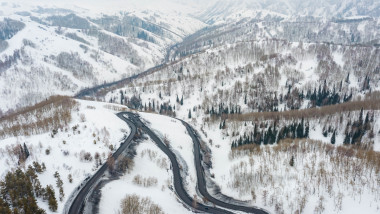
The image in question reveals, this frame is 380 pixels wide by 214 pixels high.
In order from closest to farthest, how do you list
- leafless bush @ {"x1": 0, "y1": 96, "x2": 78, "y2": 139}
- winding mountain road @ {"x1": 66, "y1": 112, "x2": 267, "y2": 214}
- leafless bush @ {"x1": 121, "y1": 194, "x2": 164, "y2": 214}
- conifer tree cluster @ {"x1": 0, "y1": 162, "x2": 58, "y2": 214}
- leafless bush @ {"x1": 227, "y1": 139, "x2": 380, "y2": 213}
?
conifer tree cluster @ {"x1": 0, "y1": 162, "x2": 58, "y2": 214} < leafless bush @ {"x1": 121, "y1": 194, "x2": 164, "y2": 214} < winding mountain road @ {"x1": 66, "y1": 112, "x2": 267, "y2": 214} < leafless bush @ {"x1": 227, "y1": 139, "x2": 380, "y2": 213} < leafless bush @ {"x1": 0, "y1": 96, "x2": 78, "y2": 139}

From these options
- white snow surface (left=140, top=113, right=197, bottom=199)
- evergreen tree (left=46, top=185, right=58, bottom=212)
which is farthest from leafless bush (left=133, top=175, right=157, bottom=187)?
evergreen tree (left=46, top=185, right=58, bottom=212)

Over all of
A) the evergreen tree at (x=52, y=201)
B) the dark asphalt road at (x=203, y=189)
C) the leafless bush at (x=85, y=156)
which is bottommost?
the dark asphalt road at (x=203, y=189)

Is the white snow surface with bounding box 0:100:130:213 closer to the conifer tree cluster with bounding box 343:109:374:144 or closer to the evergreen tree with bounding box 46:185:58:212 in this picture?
the evergreen tree with bounding box 46:185:58:212

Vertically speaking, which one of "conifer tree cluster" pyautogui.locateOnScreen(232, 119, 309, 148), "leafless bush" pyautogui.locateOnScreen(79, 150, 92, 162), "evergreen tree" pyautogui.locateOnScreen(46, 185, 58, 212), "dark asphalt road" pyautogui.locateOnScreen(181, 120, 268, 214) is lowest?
"dark asphalt road" pyautogui.locateOnScreen(181, 120, 268, 214)

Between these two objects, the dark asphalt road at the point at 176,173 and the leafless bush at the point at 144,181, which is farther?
the leafless bush at the point at 144,181

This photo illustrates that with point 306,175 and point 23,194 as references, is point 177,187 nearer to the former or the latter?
point 306,175

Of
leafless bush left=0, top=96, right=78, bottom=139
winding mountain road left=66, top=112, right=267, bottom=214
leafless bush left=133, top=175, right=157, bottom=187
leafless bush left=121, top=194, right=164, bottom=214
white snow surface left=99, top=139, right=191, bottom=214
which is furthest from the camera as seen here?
leafless bush left=0, top=96, right=78, bottom=139

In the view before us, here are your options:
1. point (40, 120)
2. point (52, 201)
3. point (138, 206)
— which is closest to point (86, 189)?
point (52, 201)

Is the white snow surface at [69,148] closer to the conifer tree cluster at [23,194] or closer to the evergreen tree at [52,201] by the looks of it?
the evergreen tree at [52,201]

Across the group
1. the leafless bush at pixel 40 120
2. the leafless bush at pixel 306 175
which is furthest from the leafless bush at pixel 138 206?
the leafless bush at pixel 40 120

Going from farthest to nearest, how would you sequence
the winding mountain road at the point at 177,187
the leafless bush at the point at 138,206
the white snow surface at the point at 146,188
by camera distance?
the white snow surface at the point at 146,188 → the winding mountain road at the point at 177,187 → the leafless bush at the point at 138,206

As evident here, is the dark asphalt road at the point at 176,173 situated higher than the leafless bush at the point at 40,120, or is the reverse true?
the leafless bush at the point at 40,120

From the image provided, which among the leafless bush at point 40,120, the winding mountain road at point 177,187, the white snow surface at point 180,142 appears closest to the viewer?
the winding mountain road at point 177,187

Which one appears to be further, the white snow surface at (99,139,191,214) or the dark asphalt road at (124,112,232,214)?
the dark asphalt road at (124,112,232,214)
